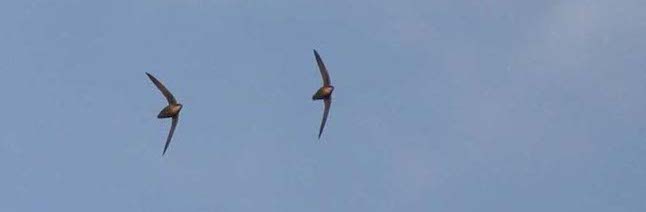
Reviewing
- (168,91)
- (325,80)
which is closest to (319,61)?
(325,80)

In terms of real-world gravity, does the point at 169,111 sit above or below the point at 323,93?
below

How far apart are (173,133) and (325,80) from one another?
→ 9877mm

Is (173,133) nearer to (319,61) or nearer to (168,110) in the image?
(168,110)

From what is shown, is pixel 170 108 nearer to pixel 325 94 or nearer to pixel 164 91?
pixel 164 91

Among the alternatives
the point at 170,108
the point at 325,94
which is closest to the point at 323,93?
the point at 325,94

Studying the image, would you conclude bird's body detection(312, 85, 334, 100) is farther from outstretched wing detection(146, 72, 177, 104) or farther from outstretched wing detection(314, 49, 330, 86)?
outstretched wing detection(146, 72, 177, 104)

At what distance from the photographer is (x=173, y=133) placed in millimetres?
89812

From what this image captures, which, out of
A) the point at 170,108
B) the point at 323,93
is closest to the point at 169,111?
the point at 170,108

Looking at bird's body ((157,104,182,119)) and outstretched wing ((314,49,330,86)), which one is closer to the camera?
outstretched wing ((314,49,330,86))

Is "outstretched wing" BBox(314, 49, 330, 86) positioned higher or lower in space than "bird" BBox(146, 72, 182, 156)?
higher

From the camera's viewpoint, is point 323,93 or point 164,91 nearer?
point 323,93

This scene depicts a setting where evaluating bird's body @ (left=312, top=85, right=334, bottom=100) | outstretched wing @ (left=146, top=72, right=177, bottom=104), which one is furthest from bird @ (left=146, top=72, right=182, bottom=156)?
bird's body @ (left=312, top=85, right=334, bottom=100)

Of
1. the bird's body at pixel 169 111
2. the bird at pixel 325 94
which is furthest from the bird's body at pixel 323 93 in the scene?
the bird's body at pixel 169 111

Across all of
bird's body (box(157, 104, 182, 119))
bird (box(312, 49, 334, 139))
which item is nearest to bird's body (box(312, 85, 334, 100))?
bird (box(312, 49, 334, 139))
